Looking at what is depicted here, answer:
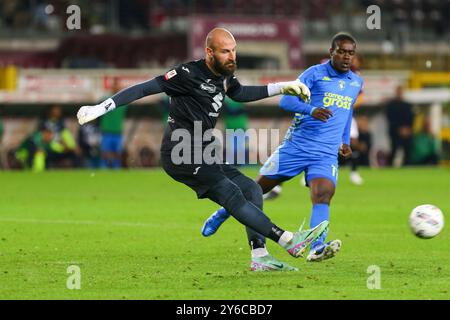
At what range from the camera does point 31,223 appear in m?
15.1

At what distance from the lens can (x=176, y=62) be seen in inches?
1382

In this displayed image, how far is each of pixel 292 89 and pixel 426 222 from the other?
237 cm

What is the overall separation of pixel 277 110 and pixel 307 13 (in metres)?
5.71

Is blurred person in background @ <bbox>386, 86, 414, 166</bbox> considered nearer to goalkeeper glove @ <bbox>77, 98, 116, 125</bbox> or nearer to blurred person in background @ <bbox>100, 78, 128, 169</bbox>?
blurred person in background @ <bbox>100, 78, 128, 169</bbox>

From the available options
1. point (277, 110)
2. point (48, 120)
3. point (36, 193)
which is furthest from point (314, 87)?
point (277, 110)

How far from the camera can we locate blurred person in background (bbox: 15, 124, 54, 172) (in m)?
29.2

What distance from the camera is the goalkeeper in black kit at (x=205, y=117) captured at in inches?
385

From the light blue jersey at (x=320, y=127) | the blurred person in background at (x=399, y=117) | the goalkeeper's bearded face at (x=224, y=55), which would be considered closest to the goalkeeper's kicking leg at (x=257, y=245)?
the goalkeeper's bearded face at (x=224, y=55)

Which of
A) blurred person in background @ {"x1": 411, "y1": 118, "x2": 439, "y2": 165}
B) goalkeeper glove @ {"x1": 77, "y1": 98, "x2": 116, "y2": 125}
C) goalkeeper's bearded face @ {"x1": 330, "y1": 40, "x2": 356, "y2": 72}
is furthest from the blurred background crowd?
goalkeeper glove @ {"x1": 77, "y1": 98, "x2": 116, "y2": 125}

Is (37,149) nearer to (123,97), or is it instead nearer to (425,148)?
(425,148)

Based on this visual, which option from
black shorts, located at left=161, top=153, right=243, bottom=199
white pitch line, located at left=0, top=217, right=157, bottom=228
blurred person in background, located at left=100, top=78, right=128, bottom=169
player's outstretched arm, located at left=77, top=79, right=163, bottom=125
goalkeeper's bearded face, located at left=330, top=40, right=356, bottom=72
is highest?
goalkeeper's bearded face, located at left=330, top=40, right=356, bottom=72

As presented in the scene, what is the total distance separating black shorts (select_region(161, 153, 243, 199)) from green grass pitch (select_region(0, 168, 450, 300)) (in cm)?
78

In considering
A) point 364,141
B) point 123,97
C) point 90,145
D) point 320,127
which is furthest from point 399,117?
point 123,97
